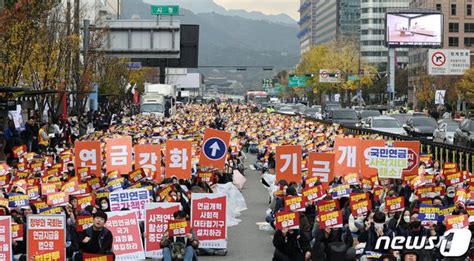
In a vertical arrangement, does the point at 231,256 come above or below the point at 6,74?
below

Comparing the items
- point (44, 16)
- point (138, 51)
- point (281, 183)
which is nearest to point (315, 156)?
point (281, 183)

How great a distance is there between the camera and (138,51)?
58562 mm

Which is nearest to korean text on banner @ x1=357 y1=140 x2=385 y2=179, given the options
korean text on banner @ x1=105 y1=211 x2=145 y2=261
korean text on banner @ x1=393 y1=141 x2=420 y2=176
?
korean text on banner @ x1=393 y1=141 x2=420 y2=176

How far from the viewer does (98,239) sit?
47.2 feet

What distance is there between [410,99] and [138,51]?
8133cm

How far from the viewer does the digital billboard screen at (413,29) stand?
84.3 metres

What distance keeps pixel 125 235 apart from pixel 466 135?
23.5m

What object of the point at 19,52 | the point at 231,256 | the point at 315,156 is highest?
the point at 19,52

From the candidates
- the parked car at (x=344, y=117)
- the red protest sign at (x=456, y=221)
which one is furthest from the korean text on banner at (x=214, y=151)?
the parked car at (x=344, y=117)

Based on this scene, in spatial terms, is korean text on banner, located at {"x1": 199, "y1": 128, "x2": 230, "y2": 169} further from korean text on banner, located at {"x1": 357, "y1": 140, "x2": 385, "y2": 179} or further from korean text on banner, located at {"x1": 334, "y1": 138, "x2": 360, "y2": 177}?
korean text on banner, located at {"x1": 357, "y1": 140, "x2": 385, "y2": 179}

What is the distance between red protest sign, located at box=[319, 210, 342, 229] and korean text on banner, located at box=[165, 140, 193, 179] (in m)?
8.58

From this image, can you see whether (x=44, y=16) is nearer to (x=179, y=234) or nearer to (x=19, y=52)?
(x=19, y=52)

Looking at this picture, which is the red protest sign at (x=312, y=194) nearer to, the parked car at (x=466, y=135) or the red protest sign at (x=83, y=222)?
the red protest sign at (x=83, y=222)

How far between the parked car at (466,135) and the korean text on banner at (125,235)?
2164 cm
